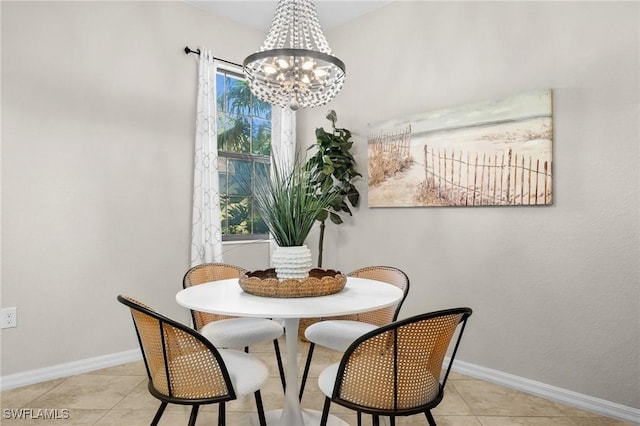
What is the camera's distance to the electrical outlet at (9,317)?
8.30 feet

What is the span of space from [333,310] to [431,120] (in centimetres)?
202

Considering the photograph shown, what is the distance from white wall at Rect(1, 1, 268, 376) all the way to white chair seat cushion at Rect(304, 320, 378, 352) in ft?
5.61

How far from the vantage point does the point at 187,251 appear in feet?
11.2

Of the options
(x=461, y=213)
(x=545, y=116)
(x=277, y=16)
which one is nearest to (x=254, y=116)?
(x=277, y=16)

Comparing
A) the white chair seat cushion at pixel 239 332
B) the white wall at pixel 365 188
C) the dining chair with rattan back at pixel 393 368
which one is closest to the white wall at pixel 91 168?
the white wall at pixel 365 188

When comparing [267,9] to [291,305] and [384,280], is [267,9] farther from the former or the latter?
[291,305]

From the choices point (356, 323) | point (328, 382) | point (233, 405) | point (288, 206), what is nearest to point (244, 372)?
point (328, 382)

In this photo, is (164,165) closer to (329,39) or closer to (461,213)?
(329,39)

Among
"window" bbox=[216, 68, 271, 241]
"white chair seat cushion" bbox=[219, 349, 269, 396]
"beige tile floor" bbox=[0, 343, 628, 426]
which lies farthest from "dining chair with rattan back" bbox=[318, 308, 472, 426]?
"window" bbox=[216, 68, 271, 241]

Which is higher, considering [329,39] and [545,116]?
[329,39]

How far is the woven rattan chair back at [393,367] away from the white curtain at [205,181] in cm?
225

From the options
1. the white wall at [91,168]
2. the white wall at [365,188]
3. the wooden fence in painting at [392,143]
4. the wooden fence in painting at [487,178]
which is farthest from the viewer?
the wooden fence in painting at [392,143]

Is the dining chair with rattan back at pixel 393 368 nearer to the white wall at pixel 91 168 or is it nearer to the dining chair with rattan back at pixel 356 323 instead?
the dining chair with rattan back at pixel 356 323

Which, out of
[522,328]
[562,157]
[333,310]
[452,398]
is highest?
[562,157]
